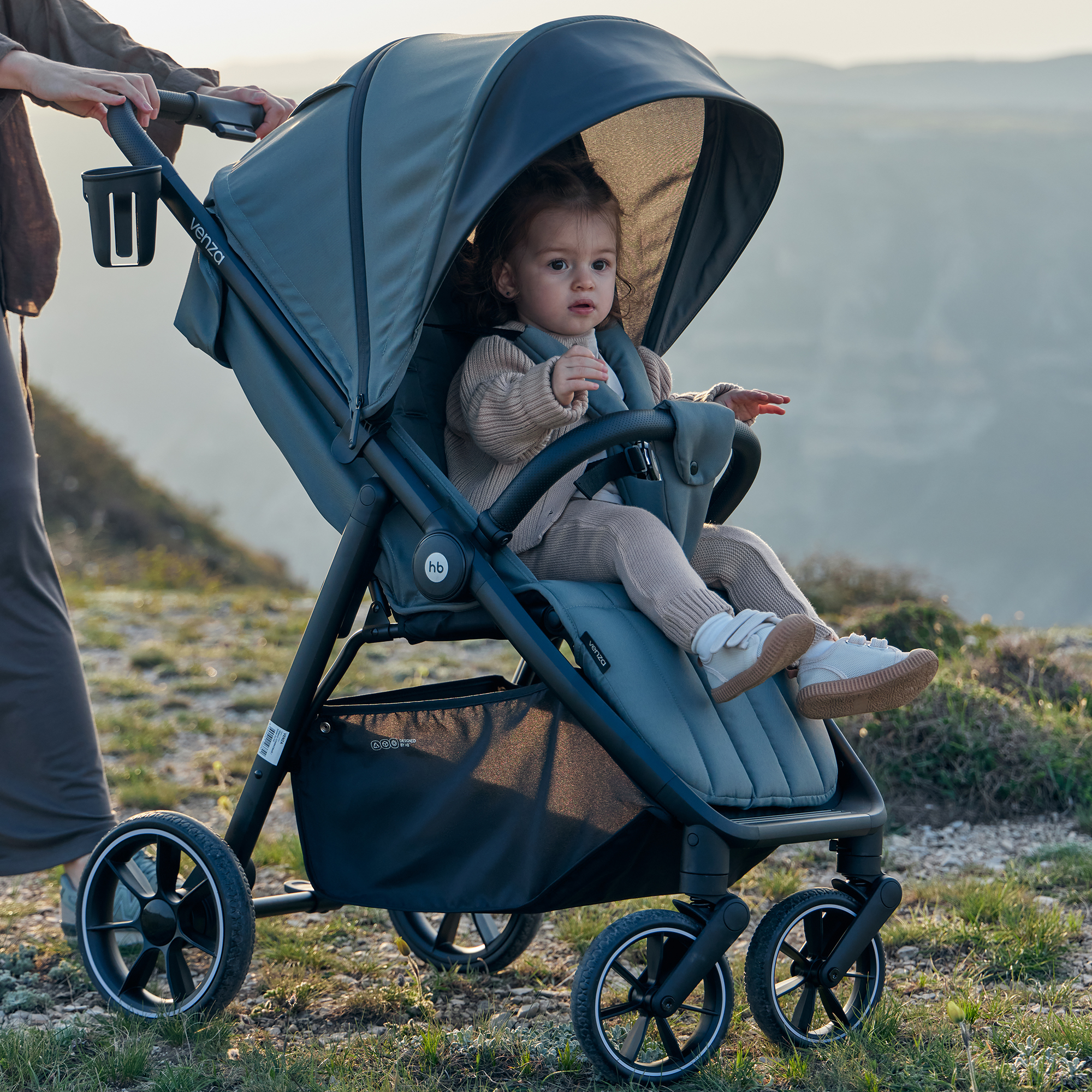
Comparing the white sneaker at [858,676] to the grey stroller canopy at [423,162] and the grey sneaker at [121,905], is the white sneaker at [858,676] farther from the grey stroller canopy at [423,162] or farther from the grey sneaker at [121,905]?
the grey sneaker at [121,905]

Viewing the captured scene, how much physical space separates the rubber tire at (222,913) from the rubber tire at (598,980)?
0.71 metres

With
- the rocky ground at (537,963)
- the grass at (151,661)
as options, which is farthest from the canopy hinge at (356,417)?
the grass at (151,661)

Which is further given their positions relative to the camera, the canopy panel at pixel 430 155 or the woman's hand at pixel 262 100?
the woman's hand at pixel 262 100

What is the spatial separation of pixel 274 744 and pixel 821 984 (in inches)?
47.3

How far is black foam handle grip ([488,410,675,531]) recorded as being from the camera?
2111mm

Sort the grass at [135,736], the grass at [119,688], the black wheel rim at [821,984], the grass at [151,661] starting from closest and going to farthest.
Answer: the black wheel rim at [821,984], the grass at [135,736], the grass at [119,688], the grass at [151,661]

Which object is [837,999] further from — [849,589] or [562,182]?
[849,589]

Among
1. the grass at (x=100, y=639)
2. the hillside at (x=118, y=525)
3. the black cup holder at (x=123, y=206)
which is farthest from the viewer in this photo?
the hillside at (x=118, y=525)

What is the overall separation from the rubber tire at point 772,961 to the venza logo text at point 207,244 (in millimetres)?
1780

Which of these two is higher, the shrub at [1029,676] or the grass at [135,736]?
the shrub at [1029,676]

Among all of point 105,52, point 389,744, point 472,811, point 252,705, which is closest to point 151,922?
point 389,744

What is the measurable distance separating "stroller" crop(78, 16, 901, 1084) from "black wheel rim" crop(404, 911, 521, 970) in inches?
16.6

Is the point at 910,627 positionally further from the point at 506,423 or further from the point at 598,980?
the point at 598,980

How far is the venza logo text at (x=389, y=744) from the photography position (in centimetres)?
226
